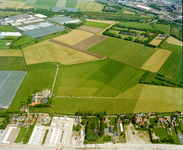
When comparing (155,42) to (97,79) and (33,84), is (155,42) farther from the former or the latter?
(33,84)

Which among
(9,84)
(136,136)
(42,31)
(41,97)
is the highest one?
(42,31)

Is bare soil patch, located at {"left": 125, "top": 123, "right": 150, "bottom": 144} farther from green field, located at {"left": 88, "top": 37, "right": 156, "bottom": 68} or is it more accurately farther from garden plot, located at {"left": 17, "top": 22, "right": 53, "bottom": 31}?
garden plot, located at {"left": 17, "top": 22, "right": 53, "bottom": 31}

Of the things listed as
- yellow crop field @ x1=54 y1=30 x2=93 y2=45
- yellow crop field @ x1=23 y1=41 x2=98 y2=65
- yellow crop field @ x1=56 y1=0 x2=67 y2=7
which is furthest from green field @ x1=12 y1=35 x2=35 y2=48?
yellow crop field @ x1=56 y1=0 x2=67 y2=7

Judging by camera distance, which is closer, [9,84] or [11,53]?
[9,84]

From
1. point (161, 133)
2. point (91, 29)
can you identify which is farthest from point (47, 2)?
point (161, 133)

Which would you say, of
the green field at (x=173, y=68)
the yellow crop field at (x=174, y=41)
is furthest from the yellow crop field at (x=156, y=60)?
the yellow crop field at (x=174, y=41)

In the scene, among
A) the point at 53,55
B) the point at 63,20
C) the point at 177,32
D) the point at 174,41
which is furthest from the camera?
the point at 63,20
